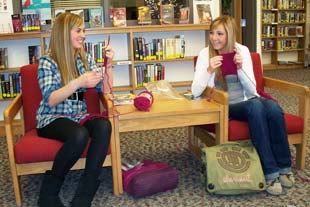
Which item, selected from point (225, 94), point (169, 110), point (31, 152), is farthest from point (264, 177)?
point (31, 152)

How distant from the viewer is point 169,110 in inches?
96.2

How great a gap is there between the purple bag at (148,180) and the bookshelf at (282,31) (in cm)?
681

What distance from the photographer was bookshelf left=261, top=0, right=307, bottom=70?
28.9 ft

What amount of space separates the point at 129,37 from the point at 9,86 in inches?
54.2

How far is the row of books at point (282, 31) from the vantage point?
8.86m

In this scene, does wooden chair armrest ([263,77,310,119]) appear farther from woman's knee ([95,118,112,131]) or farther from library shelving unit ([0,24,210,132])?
library shelving unit ([0,24,210,132])

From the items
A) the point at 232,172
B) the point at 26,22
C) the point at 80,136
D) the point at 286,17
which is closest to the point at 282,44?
the point at 286,17

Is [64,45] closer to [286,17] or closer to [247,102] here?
[247,102]

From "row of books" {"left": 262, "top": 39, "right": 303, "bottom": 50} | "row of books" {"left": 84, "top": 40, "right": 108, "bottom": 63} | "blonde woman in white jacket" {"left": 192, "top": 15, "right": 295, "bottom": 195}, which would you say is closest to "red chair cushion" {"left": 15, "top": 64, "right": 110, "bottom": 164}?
"blonde woman in white jacket" {"left": 192, "top": 15, "right": 295, "bottom": 195}

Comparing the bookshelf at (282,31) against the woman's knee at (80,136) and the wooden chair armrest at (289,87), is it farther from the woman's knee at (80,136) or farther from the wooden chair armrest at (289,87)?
the woman's knee at (80,136)

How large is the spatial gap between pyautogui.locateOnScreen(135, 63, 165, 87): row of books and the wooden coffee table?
1886mm

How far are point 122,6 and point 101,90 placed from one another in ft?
8.05

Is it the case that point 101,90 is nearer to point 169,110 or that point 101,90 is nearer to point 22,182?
point 169,110

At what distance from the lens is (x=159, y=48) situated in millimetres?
4453
